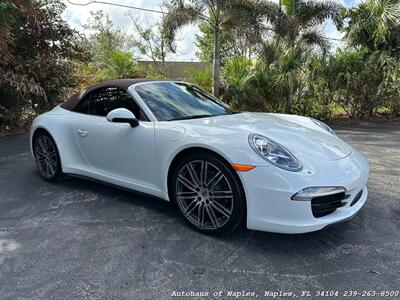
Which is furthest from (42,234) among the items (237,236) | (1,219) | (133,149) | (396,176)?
(396,176)

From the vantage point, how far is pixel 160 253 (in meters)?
2.49

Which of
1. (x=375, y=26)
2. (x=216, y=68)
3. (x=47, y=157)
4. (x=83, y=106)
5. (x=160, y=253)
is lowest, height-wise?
(x=160, y=253)

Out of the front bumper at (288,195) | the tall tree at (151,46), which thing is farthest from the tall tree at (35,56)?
the tall tree at (151,46)

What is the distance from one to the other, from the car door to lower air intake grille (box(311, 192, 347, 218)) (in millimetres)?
1361

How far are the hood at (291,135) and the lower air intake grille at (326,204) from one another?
30cm

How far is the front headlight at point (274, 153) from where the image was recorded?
7.72 ft

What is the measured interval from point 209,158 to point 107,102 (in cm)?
150

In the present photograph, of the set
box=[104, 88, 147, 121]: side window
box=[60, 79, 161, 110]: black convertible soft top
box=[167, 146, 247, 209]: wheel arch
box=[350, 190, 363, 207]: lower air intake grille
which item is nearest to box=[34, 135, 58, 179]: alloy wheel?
box=[60, 79, 161, 110]: black convertible soft top

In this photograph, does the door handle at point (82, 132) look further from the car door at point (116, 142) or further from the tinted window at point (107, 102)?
the tinted window at point (107, 102)

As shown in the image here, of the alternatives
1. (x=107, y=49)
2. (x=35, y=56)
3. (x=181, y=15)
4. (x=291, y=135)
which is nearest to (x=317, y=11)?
(x=181, y=15)

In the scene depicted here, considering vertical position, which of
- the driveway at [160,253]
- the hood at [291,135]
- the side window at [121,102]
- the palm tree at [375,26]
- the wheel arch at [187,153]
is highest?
the palm tree at [375,26]

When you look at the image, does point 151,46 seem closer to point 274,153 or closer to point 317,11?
point 317,11

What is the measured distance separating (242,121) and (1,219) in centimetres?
239

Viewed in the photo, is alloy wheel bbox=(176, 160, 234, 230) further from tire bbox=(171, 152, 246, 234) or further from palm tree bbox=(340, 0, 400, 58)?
palm tree bbox=(340, 0, 400, 58)
